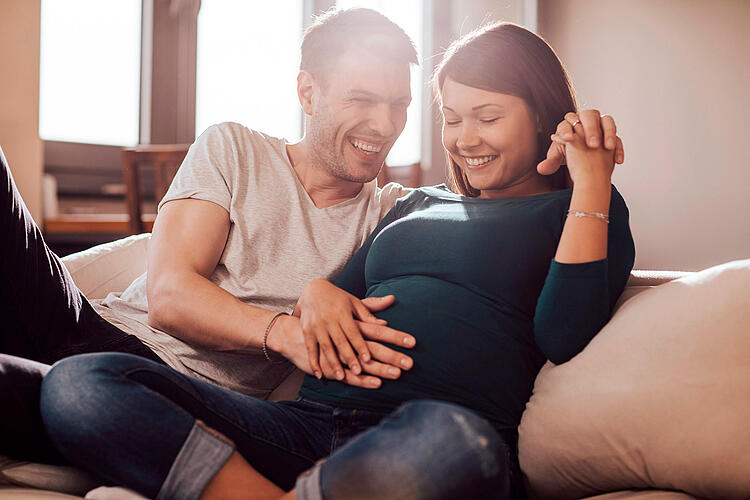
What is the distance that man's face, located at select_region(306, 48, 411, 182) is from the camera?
1.43m

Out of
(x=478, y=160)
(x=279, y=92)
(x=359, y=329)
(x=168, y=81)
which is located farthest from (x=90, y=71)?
(x=359, y=329)

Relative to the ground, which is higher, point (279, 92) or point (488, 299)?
point (279, 92)

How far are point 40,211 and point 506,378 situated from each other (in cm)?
280

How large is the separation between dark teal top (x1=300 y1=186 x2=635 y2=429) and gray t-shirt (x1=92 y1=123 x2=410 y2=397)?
21 cm

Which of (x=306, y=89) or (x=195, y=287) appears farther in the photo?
(x=306, y=89)

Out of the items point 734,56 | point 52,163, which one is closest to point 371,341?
point 734,56

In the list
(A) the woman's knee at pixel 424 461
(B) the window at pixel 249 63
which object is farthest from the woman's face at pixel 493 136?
(B) the window at pixel 249 63

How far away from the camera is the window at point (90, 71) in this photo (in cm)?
359

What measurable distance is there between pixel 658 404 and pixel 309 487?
1.55ft

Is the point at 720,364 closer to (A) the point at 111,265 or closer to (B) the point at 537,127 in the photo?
(B) the point at 537,127

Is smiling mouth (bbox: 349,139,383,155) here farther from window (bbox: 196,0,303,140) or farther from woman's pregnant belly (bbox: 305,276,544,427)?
window (bbox: 196,0,303,140)

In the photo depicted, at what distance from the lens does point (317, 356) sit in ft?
3.56

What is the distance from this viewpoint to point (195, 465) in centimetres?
81

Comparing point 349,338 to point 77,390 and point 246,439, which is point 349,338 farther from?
point 77,390
